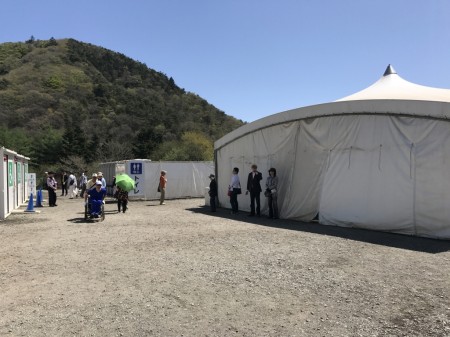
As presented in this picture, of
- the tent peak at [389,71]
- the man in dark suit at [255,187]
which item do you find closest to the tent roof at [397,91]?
the tent peak at [389,71]

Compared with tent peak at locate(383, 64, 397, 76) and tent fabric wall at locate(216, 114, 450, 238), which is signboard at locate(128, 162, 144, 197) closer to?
tent fabric wall at locate(216, 114, 450, 238)

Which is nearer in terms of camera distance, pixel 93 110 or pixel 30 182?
pixel 30 182

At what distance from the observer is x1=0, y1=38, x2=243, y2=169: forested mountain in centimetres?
5147

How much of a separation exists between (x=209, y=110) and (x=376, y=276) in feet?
244

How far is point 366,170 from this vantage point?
1111 centimetres

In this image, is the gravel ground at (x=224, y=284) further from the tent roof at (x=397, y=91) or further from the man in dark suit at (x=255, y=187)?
the tent roof at (x=397, y=91)

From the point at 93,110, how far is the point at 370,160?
62743 mm

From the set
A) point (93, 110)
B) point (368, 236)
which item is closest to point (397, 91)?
point (368, 236)

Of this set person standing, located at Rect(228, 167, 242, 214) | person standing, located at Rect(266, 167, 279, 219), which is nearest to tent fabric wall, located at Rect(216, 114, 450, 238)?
person standing, located at Rect(266, 167, 279, 219)

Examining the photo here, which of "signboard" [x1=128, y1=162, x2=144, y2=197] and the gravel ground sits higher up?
"signboard" [x1=128, y1=162, x2=144, y2=197]

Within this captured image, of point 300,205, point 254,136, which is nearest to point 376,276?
point 300,205

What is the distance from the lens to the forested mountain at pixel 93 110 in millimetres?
51469

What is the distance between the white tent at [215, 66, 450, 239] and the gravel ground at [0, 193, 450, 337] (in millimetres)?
811

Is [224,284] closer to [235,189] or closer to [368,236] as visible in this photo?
[368,236]
